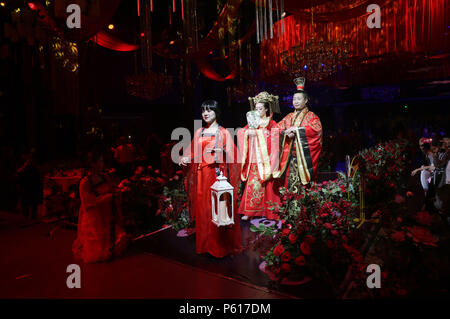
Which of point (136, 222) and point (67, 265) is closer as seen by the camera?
point (67, 265)

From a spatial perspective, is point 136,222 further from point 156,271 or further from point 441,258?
point 441,258

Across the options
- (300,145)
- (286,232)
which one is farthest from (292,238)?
(300,145)

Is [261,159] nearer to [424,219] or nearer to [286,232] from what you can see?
[286,232]

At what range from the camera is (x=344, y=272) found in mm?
3008

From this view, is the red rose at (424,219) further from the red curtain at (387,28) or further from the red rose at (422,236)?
the red curtain at (387,28)

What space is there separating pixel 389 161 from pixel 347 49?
3148 mm

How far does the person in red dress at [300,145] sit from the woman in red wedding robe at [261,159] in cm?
19

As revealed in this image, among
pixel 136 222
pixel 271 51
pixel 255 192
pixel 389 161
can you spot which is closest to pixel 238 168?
pixel 255 192

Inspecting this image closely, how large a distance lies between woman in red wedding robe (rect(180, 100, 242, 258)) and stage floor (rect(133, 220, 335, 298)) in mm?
135

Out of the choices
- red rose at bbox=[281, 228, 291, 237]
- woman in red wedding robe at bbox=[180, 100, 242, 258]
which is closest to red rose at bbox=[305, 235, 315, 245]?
red rose at bbox=[281, 228, 291, 237]

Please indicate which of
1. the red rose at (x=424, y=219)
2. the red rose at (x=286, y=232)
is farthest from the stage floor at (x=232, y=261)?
the red rose at (x=424, y=219)

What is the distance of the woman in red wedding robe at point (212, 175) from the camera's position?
12.4 ft

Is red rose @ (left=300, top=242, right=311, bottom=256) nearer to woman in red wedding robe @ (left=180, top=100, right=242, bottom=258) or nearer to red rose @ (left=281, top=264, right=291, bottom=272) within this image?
red rose @ (left=281, top=264, right=291, bottom=272)

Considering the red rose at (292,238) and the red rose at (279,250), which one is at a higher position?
the red rose at (292,238)
